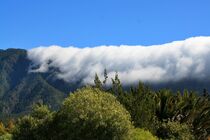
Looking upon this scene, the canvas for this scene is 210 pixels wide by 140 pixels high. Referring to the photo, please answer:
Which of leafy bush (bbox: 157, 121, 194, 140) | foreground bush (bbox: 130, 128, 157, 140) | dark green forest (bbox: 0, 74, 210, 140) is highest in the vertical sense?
dark green forest (bbox: 0, 74, 210, 140)

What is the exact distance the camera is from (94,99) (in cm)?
4191

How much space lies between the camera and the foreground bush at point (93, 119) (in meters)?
39.8

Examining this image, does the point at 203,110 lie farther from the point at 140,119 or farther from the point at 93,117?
the point at 93,117

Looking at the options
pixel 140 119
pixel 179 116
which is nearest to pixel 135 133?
pixel 140 119

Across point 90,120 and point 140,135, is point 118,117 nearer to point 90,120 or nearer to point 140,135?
point 90,120

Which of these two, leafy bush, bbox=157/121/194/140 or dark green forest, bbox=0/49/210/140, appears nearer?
dark green forest, bbox=0/49/210/140

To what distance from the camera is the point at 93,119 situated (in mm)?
39719

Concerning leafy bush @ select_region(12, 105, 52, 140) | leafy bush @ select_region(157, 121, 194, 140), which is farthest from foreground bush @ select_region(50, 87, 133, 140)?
leafy bush @ select_region(157, 121, 194, 140)

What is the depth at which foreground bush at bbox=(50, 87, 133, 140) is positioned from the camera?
39750 mm

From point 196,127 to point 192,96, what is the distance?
12.5 ft

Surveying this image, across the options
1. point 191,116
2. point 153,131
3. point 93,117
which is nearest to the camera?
point 93,117

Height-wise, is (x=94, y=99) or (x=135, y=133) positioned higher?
(x=94, y=99)

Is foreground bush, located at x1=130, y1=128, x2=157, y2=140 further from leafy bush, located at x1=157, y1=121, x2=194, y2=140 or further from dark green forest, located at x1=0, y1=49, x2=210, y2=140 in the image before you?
leafy bush, located at x1=157, y1=121, x2=194, y2=140

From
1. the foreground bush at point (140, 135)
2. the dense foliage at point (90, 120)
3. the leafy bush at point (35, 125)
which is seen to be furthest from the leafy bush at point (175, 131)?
the leafy bush at point (35, 125)
